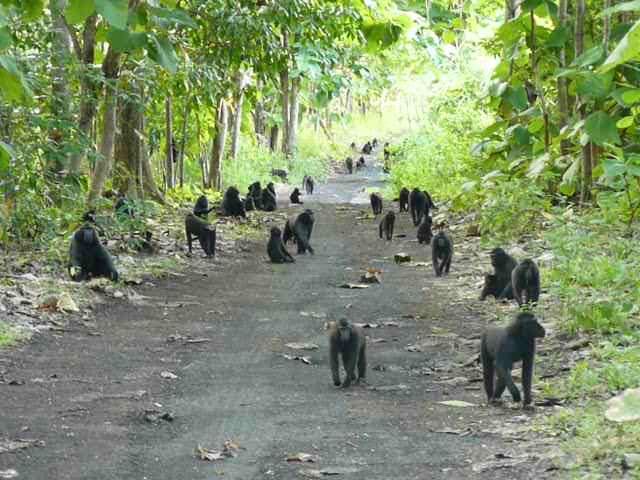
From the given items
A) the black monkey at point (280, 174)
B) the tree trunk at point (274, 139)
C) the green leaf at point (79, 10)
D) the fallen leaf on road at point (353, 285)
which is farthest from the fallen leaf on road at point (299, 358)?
the tree trunk at point (274, 139)

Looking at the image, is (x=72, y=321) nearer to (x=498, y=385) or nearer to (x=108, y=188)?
(x=498, y=385)

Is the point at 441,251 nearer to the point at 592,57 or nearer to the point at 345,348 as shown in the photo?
the point at 592,57

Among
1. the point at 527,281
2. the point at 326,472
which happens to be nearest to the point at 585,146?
the point at 527,281

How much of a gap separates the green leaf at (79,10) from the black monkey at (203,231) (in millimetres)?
11722

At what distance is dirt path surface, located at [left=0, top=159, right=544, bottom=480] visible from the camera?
5.74 meters

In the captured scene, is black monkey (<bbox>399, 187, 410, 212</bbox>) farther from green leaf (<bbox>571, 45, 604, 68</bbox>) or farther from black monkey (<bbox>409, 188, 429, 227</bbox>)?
green leaf (<bbox>571, 45, 604, 68</bbox>)

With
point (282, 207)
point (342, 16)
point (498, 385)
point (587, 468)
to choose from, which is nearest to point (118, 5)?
point (587, 468)

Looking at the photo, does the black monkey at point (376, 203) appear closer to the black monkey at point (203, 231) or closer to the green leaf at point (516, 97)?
the green leaf at point (516, 97)

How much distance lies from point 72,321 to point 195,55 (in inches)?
368

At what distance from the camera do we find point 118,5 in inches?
126

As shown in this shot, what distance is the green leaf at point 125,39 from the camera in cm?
364

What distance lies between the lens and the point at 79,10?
3381 millimetres

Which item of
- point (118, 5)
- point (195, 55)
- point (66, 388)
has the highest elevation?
point (195, 55)

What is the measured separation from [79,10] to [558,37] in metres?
11.3
